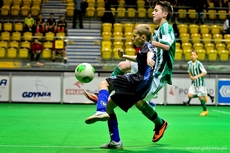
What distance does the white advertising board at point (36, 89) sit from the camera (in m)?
20.0

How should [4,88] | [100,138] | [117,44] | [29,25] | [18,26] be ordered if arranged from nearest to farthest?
[100,138]
[4,88]
[117,44]
[29,25]
[18,26]

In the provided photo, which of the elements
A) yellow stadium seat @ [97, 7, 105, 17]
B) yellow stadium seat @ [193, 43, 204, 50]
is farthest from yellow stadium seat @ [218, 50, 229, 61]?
yellow stadium seat @ [97, 7, 105, 17]

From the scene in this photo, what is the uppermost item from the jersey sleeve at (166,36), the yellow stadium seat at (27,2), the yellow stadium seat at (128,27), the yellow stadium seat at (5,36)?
the yellow stadium seat at (27,2)

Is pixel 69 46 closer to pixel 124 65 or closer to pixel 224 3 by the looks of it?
pixel 224 3

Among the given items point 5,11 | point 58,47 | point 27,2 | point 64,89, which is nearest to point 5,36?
point 58,47

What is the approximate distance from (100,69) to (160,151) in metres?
14.2

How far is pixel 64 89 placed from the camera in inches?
795

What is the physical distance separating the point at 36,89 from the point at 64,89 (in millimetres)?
1316

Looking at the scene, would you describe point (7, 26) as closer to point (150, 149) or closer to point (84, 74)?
point (84, 74)

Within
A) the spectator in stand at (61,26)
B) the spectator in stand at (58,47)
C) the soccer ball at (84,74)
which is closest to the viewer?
the soccer ball at (84,74)

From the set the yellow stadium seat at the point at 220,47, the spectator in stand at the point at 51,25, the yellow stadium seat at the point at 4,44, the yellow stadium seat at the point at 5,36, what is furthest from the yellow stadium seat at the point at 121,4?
the yellow stadium seat at the point at 4,44

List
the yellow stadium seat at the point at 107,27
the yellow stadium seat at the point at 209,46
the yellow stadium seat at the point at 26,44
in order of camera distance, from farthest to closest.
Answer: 1. the yellow stadium seat at the point at 107,27
2. the yellow stadium seat at the point at 209,46
3. the yellow stadium seat at the point at 26,44

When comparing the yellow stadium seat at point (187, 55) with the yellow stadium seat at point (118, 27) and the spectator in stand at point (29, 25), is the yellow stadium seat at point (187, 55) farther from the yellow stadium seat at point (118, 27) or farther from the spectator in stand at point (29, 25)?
the spectator in stand at point (29, 25)

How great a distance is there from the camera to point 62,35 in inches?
896
